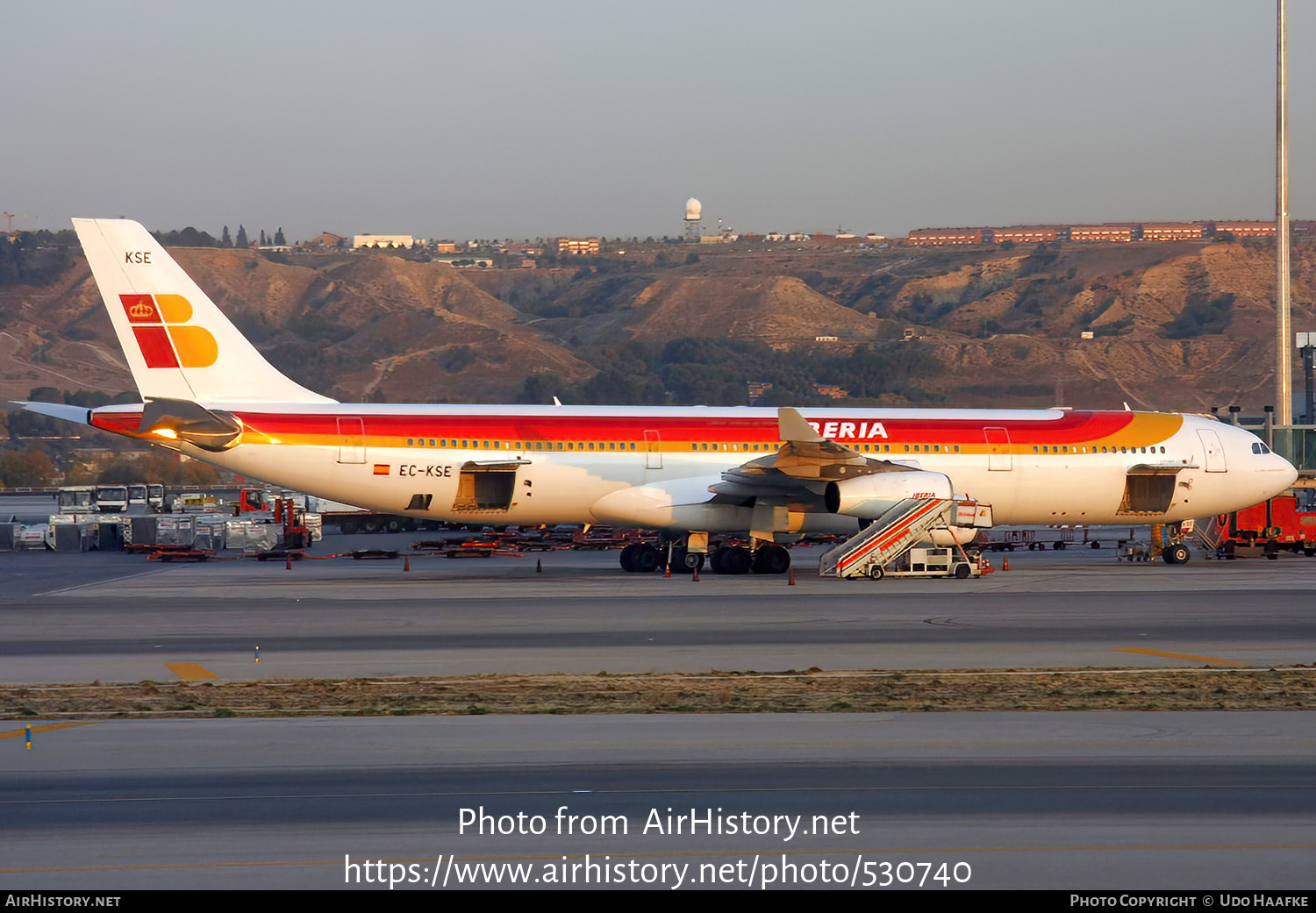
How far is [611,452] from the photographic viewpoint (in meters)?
29.8

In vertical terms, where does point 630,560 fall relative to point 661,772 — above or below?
below

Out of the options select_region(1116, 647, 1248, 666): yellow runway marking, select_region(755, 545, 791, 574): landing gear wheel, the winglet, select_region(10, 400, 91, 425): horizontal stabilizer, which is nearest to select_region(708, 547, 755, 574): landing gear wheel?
select_region(755, 545, 791, 574): landing gear wheel

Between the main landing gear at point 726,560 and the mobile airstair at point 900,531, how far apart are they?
4.57ft

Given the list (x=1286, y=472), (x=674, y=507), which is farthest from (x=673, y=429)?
(x=1286, y=472)

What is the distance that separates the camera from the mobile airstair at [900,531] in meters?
28.2

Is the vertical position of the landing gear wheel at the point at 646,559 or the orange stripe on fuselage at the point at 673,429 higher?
the orange stripe on fuselage at the point at 673,429

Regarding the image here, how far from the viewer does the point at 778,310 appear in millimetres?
134125

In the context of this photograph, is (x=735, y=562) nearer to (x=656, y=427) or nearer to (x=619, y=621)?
(x=656, y=427)

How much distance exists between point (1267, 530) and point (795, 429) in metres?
16.5

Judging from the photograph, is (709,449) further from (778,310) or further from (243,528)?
(778,310)

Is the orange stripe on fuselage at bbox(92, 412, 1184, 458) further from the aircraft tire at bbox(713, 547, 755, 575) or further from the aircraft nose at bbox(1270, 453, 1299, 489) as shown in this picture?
the aircraft nose at bbox(1270, 453, 1299, 489)

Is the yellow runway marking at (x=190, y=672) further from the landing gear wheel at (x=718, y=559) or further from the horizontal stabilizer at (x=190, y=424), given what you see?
the landing gear wheel at (x=718, y=559)

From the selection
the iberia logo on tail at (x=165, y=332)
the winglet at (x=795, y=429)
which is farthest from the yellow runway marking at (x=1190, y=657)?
the iberia logo on tail at (x=165, y=332)

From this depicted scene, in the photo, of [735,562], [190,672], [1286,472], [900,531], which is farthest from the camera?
[1286,472]
